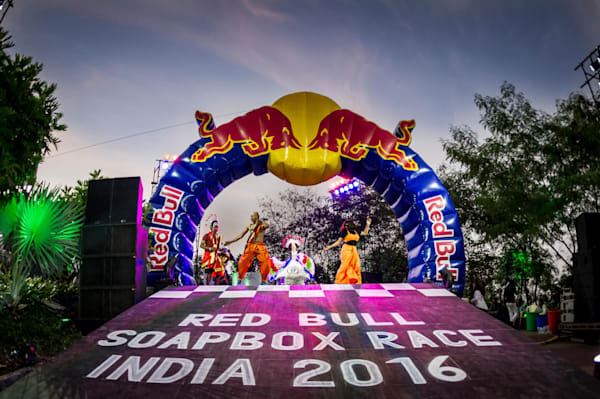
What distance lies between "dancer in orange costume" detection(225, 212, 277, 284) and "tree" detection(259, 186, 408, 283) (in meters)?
12.7

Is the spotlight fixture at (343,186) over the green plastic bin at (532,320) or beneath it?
over

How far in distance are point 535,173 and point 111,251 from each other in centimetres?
1141

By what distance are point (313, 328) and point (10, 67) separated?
5083 millimetres

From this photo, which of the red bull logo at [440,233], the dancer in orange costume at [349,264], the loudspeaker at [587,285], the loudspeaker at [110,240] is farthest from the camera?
the dancer in orange costume at [349,264]

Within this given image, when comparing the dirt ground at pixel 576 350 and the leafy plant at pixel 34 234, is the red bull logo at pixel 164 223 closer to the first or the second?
the leafy plant at pixel 34 234

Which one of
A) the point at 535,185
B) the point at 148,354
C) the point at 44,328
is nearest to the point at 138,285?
the point at 44,328

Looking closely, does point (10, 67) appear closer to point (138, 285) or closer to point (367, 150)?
point (138, 285)

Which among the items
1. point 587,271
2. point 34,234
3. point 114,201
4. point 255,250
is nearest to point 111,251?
point 114,201

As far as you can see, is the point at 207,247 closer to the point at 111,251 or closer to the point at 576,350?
the point at 111,251

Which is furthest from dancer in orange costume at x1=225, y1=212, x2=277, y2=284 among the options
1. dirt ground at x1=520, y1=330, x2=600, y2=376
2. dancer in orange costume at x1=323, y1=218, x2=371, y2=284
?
dirt ground at x1=520, y1=330, x2=600, y2=376

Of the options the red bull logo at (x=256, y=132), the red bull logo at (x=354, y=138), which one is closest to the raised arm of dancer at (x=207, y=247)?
the red bull logo at (x=256, y=132)

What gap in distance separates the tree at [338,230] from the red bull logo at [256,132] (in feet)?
41.1

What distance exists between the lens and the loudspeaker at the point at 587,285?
19.9 ft

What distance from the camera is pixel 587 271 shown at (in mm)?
6219
